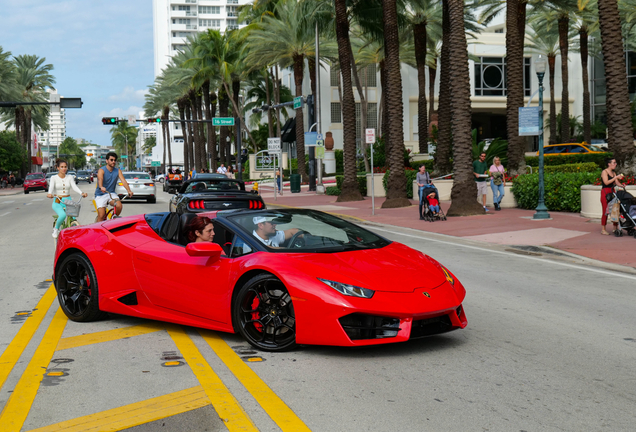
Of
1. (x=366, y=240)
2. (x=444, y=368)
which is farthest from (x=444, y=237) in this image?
(x=444, y=368)

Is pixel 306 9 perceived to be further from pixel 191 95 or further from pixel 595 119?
pixel 191 95

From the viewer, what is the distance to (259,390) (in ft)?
15.4

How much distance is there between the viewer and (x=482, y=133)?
236 feet

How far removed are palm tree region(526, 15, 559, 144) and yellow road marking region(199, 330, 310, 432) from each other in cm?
4699

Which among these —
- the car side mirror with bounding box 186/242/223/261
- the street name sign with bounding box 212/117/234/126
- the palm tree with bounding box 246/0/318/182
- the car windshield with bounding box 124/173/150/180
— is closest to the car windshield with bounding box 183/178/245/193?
the car side mirror with bounding box 186/242/223/261

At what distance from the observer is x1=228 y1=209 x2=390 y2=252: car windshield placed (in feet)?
20.0

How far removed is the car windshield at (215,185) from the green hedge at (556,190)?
10171 millimetres

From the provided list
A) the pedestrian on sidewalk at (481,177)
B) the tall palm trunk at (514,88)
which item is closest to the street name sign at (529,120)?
the pedestrian on sidewalk at (481,177)

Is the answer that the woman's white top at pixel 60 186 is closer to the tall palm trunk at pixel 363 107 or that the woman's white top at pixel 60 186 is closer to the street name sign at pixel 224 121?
the tall palm trunk at pixel 363 107

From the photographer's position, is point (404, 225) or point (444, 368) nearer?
point (444, 368)

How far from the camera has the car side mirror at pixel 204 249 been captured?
19.0ft

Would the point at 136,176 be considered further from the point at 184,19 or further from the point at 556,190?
the point at 184,19

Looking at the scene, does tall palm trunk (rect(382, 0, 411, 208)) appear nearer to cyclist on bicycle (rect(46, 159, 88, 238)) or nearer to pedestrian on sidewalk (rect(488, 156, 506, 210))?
pedestrian on sidewalk (rect(488, 156, 506, 210))

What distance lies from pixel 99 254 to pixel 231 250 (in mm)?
1664
